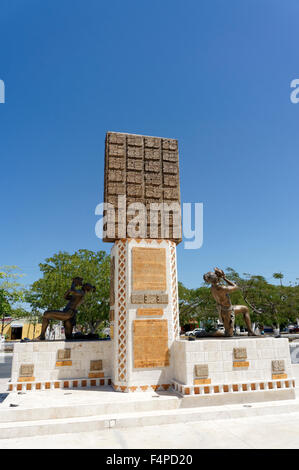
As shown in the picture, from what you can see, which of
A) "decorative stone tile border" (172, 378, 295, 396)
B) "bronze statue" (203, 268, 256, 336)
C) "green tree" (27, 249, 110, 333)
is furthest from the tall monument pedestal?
"green tree" (27, 249, 110, 333)

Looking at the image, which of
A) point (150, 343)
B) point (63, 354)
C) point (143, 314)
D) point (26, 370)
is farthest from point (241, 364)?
point (26, 370)

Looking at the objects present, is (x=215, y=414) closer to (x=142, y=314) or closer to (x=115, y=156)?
(x=142, y=314)

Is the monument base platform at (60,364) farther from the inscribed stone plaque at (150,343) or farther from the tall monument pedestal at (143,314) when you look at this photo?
the inscribed stone plaque at (150,343)

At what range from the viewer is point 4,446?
6.15m

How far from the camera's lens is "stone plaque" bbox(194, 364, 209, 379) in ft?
27.6

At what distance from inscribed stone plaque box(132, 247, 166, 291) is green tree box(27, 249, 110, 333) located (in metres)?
16.0

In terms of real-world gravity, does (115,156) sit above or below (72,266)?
above

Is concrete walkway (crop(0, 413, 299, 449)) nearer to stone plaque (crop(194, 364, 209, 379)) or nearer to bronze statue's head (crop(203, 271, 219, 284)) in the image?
stone plaque (crop(194, 364, 209, 379))

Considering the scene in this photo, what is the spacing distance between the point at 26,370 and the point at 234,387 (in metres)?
6.22

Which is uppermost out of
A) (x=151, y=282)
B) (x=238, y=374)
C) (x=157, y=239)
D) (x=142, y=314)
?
(x=157, y=239)

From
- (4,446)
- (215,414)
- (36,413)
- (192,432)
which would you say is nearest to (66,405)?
(36,413)

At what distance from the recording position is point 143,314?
30.9 feet
